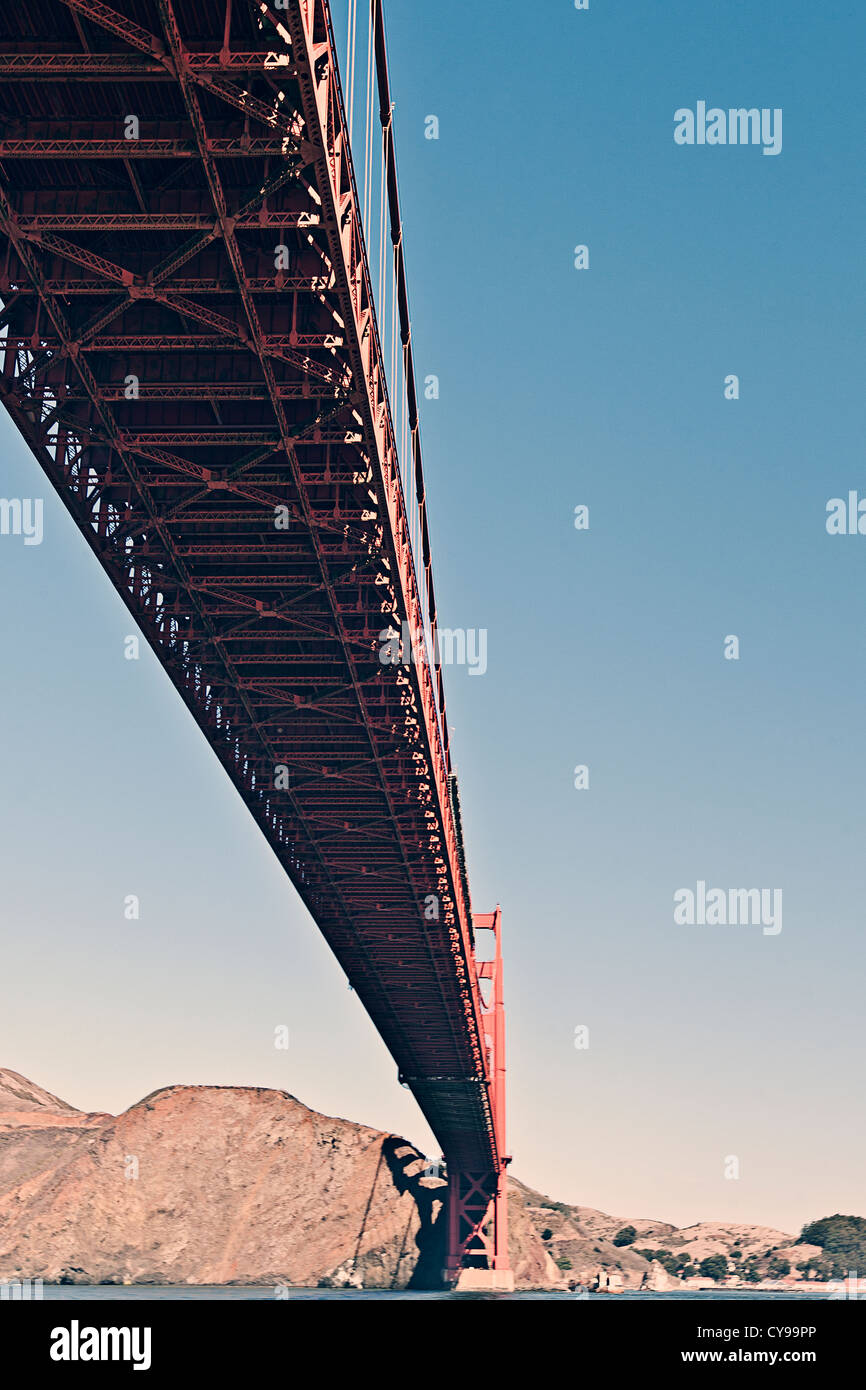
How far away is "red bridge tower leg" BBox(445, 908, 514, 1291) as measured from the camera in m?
91.2

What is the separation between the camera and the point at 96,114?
58.9 feet

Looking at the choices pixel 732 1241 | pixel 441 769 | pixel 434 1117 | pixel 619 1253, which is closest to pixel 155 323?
pixel 441 769

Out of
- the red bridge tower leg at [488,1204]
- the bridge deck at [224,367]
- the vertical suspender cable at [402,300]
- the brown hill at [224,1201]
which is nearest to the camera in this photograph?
the bridge deck at [224,367]

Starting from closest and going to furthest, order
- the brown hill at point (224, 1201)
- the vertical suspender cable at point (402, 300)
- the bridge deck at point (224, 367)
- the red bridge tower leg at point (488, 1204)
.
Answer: the bridge deck at point (224, 367) → the vertical suspender cable at point (402, 300) → the red bridge tower leg at point (488, 1204) → the brown hill at point (224, 1201)

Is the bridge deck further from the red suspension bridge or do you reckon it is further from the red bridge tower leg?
the red bridge tower leg

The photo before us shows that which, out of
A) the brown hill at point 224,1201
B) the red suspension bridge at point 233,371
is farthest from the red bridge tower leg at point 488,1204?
the red suspension bridge at point 233,371

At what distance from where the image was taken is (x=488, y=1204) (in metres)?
103

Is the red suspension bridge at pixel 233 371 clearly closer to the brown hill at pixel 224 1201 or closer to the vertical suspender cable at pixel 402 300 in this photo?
the vertical suspender cable at pixel 402 300

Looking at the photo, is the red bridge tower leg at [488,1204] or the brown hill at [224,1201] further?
the brown hill at [224,1201]

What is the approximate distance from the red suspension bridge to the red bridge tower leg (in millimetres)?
49274

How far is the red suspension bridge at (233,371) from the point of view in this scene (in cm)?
1661

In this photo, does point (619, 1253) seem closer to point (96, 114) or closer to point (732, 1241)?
point (732, 1241)

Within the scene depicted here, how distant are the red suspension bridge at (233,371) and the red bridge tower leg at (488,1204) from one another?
49274mm

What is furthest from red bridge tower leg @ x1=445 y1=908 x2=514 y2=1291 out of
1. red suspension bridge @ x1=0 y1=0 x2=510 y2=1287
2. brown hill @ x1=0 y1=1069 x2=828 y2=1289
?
red suspension bridge @ x1=0 y1=0 x2=510 y2=1287
